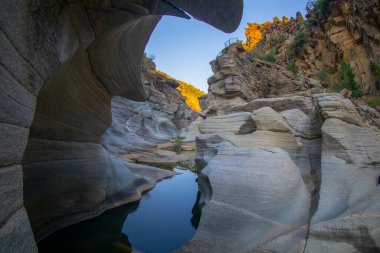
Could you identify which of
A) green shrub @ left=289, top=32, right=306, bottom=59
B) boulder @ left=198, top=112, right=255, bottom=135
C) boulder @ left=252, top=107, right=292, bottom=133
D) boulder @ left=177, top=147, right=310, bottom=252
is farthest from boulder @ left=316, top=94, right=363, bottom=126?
green shrub @ left=289, top=32, right=306, bottom=59

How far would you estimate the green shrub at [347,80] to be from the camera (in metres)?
18.1

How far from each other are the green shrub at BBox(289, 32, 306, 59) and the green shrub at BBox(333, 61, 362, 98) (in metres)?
6.23

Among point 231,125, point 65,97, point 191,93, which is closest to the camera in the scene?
point 65,97

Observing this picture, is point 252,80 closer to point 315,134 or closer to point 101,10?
point 315,134

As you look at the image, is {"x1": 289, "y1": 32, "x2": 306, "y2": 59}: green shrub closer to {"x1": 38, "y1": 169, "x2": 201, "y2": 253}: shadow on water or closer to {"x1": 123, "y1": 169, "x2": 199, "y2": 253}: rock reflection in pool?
{"x1": 123, "y1": 169, "x2": 199, "y2": 253}: rock reflection in pool

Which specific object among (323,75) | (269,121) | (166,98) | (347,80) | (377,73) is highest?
(323,75)

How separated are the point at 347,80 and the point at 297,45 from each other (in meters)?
9.11

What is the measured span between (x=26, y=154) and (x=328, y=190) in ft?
18.2

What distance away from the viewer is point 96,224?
5.18 meters

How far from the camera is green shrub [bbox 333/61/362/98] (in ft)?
59.5

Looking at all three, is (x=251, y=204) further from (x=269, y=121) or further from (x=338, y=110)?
(x=338, y=110)

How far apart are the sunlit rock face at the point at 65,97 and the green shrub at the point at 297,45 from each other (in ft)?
82.9

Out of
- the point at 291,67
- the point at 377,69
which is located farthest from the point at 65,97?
the point at 291,67

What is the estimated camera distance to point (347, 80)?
1905 cm
